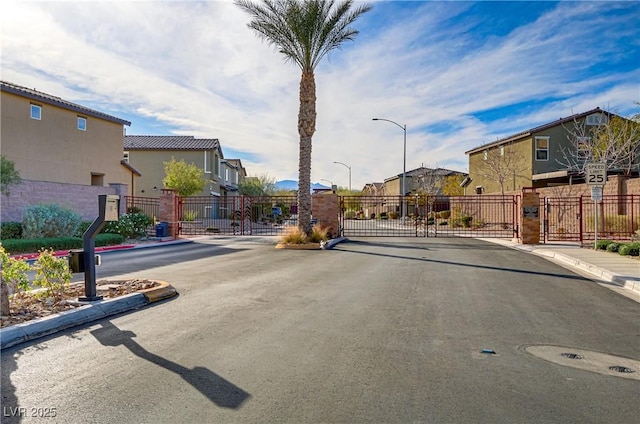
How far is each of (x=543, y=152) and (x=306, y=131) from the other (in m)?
22.7

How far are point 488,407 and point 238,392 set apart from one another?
216 centimetres

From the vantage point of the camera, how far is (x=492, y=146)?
4206cm

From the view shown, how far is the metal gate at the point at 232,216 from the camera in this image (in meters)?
29.7

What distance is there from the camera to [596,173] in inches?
698

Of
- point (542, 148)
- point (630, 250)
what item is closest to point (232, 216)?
point (542, 148)

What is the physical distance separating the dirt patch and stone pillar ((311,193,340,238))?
16.0 metres

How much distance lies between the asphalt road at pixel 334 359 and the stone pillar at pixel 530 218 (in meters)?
12.5

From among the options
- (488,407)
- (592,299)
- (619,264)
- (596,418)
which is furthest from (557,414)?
(619,264)

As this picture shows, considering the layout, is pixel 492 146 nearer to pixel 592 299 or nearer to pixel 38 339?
pixel 592 299

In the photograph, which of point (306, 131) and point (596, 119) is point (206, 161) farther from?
point (596, 119)

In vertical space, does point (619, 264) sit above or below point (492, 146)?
below

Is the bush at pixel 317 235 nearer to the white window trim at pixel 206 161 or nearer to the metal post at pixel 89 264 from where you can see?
the metal post at pixel 89 264

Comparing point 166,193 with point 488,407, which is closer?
point 488,407

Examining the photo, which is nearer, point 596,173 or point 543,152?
point 596,173
